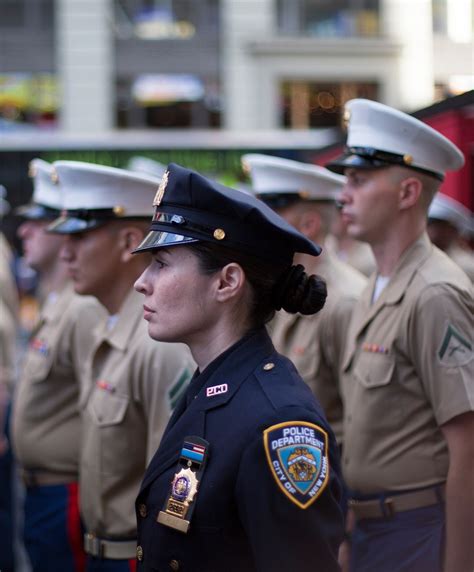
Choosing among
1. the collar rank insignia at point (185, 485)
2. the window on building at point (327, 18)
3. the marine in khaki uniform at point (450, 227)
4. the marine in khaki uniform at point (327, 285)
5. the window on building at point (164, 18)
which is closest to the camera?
the collar rank insignia at point (185, 485)

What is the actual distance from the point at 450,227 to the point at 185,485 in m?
4.38

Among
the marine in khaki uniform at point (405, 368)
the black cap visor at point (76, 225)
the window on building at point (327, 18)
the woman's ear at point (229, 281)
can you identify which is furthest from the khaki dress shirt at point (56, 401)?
the window on building at point (327, 18)

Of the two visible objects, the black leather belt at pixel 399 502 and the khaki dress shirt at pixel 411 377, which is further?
the black leather belt at pixel 399 502

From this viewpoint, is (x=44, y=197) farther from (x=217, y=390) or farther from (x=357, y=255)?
(x=217, y=390)

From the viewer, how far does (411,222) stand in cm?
359

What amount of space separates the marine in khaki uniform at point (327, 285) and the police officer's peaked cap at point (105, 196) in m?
1.11

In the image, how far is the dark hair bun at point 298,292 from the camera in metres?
2.50

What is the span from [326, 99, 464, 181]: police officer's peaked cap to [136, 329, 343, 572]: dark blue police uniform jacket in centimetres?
136

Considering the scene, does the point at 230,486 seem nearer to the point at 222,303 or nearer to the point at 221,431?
the point at 221,431

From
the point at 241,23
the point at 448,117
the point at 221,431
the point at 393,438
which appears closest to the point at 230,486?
the point at 221,431

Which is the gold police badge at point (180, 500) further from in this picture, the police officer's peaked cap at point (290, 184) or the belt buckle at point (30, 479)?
the police officer's peaked cap at point (290, 184)

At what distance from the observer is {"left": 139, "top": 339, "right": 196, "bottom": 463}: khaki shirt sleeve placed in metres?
3.32

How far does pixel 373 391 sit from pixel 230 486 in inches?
49.5

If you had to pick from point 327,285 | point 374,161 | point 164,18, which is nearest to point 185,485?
point 374,161
